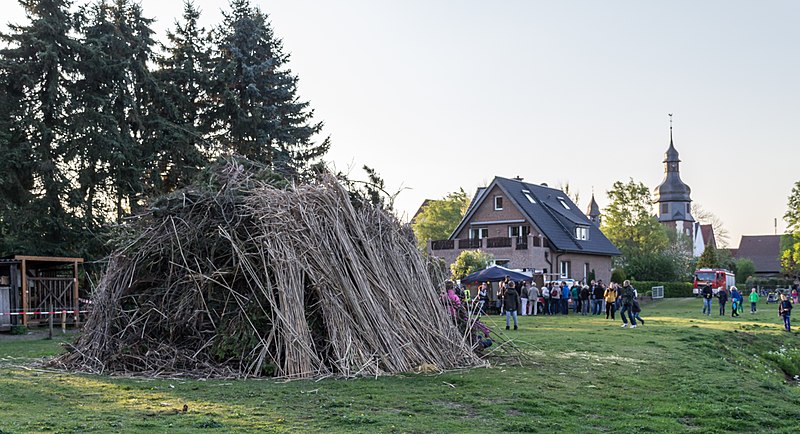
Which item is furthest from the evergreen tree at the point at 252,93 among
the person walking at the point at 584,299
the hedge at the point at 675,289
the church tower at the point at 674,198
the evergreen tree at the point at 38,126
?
the church tower at the point at 674,198

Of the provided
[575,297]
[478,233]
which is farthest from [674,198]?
[575,297]

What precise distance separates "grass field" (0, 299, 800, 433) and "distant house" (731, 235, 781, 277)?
10996 cm

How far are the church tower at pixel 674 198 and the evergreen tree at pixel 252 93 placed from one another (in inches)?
3513

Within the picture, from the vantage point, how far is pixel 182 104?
3588 centimetres

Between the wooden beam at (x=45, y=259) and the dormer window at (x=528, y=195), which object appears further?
the dormer window at (x=528, y=195)

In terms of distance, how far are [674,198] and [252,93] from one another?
93.7 m

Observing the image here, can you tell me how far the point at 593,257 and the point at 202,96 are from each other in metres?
36.5

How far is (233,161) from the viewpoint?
56.4ft

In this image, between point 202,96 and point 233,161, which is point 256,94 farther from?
point 233,161

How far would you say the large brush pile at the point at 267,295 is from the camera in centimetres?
1365

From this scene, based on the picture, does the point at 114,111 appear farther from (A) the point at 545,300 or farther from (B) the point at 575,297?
(B) the point at 575,297

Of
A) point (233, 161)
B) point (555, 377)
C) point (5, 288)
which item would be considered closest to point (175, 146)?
point (5, 288)

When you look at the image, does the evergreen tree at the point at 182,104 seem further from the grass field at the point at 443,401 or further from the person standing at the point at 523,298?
the grass field at the point at 443,401

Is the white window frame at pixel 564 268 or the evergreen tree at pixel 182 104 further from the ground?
the evergreen tree at pixel 182 104
